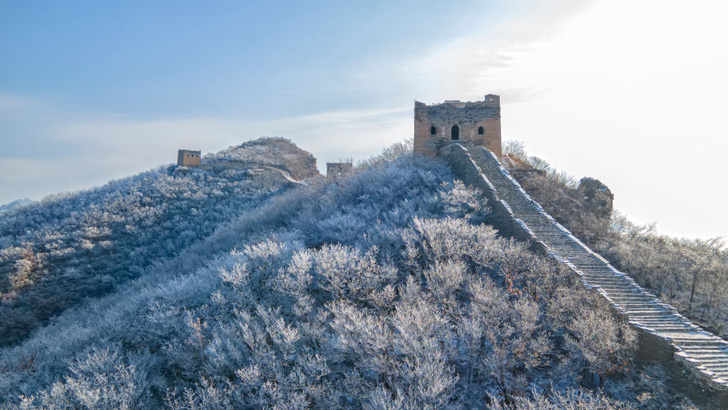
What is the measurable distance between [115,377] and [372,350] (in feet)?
20.2

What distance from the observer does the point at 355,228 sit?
50.9 feet

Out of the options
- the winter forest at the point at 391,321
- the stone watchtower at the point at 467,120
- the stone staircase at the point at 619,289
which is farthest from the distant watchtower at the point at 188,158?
the stone staircase at the point at 619,289

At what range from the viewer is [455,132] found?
807 inches

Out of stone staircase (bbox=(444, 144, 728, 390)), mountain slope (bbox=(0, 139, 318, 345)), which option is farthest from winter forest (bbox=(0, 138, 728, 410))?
mountain slope (bbox=(0, 139, 318, 345))

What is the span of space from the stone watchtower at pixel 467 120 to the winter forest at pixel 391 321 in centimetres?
189

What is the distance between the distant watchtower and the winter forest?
21.2 metres

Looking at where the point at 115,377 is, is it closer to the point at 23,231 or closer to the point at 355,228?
the point at 355,228

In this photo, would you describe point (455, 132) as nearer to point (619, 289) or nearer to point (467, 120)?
point (467, 120)

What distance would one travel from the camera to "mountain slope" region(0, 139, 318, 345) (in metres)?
24.2

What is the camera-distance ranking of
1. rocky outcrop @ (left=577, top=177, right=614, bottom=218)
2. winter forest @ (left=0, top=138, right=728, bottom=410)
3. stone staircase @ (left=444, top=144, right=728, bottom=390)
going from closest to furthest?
1. stone staircase @ (left=444, top=144, right=728, bottom=390)
2. winter forest @ (left=0, top=138, right=728, bottom=410)
3. rocky outcrop @ (left=577, top=177, right=614, bottom=218)

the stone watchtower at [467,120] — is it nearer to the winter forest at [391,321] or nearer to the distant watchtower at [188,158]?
the winter forest at [391,321]

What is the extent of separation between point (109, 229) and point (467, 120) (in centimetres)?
2657

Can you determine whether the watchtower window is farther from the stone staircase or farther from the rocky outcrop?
the rocky outcrop

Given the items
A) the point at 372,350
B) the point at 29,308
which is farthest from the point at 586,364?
the point at 29,308
